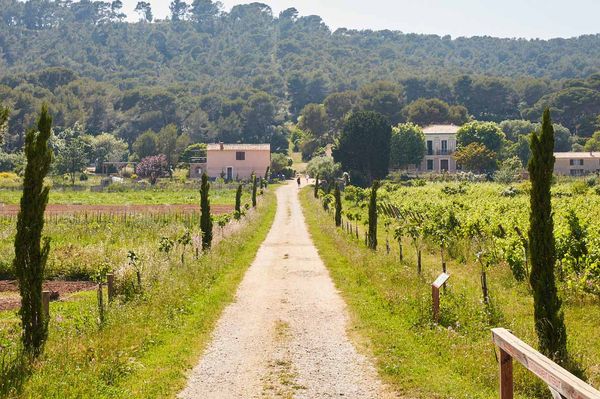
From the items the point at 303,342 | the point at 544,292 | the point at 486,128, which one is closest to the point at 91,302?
the point at 303,342

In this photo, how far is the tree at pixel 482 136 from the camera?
101 metres

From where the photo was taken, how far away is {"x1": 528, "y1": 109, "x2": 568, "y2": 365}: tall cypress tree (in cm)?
1159

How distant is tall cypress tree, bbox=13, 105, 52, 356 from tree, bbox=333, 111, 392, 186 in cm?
7680

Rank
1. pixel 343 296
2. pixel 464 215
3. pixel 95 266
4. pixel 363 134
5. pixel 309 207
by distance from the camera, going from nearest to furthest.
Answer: pixel 343 296, pixel 95 266, pixel 464 215, pixel 309 207, pixel 363 134

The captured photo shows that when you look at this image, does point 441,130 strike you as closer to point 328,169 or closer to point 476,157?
point 476,157

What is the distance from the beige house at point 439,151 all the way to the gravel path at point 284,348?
84947 mm

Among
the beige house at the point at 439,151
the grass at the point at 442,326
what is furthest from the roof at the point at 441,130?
the grass at the point at 442,326

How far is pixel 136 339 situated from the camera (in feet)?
43.7

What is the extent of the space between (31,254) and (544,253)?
969 centimetres

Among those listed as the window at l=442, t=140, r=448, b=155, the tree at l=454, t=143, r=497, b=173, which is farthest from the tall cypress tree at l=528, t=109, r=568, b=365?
the window at l=442, t=140, r=448, b=155

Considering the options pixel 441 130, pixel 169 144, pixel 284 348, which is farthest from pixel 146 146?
pixel 284 348

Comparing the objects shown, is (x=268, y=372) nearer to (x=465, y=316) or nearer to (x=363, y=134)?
(x=465, y=316)

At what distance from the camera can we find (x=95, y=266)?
25.4 meters

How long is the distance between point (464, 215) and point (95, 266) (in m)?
17.8
